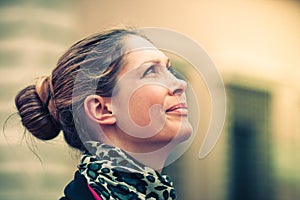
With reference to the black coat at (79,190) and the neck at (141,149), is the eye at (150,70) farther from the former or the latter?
the black coat at (79,190)

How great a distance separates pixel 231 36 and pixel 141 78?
1400mm

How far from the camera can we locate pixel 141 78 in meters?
1.44

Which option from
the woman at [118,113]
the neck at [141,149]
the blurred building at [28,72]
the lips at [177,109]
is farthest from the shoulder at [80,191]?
the blurred building at [28,72]

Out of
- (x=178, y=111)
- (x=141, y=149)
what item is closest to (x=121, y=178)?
(x=141, y=149)

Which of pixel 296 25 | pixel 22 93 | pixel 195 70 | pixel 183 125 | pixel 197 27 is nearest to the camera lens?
pixel 183 125

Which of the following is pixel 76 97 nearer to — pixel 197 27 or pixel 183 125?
pixel 183 125

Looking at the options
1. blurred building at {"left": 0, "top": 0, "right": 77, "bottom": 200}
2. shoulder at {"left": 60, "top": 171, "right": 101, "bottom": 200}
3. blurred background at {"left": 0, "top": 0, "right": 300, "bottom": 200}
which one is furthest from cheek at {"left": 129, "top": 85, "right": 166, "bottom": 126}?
blurred building at {"left": 0, "top": 0, "right": 77, "bottom": 200}

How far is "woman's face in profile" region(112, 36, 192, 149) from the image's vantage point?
142 cm

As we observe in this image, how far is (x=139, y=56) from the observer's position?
146cm

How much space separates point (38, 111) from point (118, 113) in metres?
0.19

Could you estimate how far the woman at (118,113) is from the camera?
1.42m

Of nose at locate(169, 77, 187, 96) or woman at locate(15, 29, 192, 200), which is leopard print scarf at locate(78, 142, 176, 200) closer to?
woman at locate(15, 29, 192, 200)

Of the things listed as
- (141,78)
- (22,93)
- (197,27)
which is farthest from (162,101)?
(197,27)

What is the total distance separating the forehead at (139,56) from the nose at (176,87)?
5 cm
